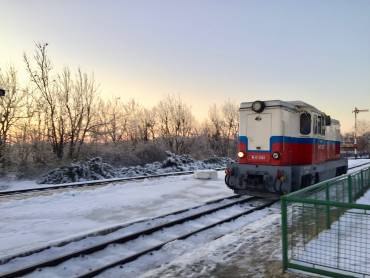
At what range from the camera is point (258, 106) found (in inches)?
499

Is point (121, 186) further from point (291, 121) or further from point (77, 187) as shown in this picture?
point (291, 121)

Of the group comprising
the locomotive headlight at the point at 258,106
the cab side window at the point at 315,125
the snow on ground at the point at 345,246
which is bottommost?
the snow on ground at the point at 345,246

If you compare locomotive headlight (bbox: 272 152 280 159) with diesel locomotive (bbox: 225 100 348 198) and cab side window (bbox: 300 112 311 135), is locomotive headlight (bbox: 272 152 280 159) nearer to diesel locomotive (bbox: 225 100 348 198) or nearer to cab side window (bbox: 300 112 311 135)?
diesel locomotive (bbox: 225 100 348 198)

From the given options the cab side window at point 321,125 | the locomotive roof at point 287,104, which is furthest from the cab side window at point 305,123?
the cab side window at point 321,125

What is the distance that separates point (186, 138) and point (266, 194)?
121ft

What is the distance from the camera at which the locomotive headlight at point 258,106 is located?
496 inches

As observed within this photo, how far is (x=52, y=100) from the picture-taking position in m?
26.2

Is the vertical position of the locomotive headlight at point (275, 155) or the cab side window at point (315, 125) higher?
the cab side window at point (315, 125)

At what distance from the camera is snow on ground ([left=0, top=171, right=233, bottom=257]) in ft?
26.2

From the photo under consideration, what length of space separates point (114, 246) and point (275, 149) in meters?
6.88

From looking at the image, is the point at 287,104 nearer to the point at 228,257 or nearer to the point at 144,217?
the point at 144,217

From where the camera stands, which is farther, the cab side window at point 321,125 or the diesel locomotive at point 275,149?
the cab side window at point 321,125

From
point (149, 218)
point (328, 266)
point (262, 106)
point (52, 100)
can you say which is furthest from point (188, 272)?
point (52, 100)

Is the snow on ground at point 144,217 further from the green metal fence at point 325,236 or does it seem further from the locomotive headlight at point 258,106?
the locomotive headlight at point 258,106
